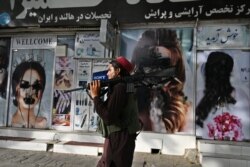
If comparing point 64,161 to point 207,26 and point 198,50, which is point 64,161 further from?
→ point 207,26

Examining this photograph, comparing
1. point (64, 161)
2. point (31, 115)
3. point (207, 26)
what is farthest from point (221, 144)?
point (31, 115)

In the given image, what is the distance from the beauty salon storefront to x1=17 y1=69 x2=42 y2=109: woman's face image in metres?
0.03

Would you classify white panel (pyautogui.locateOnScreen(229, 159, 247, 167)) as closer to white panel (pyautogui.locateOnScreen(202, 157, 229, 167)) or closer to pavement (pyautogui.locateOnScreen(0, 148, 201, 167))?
white panel (pyautogui.locateOnScreen(202, 157, 229, 167))

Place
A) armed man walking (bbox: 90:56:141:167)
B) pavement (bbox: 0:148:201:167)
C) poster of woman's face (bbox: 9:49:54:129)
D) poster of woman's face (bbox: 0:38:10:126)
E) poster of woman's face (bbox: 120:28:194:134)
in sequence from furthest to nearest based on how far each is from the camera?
poster of woman's face (bbox: 0:38:10:126)
poster of woman's face (bbox: 9:49:54:129)
poster of woman's face (bbox: 120:28:194:134)
pavement (bbox: 0:148:201:167)
armed man walking (bbox: 90:56:141:167)

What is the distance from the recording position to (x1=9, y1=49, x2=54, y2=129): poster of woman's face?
9352mm

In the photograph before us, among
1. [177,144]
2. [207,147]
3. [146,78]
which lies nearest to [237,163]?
[207,147]

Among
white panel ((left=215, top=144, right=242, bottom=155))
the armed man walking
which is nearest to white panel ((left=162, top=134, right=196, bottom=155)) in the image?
white panel ((left=215, top=144, right=242, bottom=155))

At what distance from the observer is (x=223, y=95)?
8.15 m

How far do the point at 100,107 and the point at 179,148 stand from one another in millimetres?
5427

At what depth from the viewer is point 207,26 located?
8391mm

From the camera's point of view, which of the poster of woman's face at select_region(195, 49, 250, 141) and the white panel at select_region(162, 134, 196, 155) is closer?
the white panel at select_region(162, 134, 196, 155)

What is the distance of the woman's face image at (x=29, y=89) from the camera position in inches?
372

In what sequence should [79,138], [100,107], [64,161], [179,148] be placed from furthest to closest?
[79,138] < [179,148] < [64,161] < [100,107]

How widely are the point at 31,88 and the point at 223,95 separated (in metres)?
4.96
